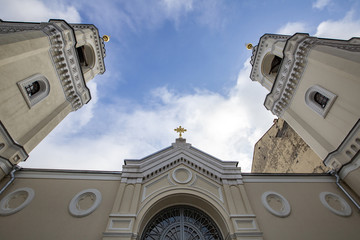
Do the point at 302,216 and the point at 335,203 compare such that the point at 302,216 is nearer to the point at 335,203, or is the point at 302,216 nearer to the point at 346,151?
the point at 335,203

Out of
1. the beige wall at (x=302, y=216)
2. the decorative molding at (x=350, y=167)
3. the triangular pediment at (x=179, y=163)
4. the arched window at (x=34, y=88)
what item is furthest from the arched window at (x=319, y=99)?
the arched window at (x=34, y=88)

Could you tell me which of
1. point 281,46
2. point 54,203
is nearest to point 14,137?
point 54,203

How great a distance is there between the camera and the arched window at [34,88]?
9.97 metres

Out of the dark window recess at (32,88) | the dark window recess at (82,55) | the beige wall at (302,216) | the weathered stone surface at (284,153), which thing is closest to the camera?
the beige wall at (302,216)

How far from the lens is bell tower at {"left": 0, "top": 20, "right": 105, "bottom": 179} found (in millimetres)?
8820

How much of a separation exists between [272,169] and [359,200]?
11.4m

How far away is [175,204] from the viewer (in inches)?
356

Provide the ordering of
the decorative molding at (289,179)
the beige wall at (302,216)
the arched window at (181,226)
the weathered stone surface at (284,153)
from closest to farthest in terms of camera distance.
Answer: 1. the beige wall at (302,216)
2. the arched window at (181,226)
3. the decorative molding at (289,179)
4. the weathered stone surface at (284,153)

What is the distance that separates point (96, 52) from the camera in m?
18.4

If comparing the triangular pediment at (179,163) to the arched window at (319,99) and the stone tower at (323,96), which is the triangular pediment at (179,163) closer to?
the stone tower at (323,96)

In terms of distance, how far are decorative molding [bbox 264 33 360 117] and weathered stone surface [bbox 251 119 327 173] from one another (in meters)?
3.81

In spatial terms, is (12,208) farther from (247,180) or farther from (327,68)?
(327,68)

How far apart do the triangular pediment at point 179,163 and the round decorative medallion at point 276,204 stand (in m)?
1.60

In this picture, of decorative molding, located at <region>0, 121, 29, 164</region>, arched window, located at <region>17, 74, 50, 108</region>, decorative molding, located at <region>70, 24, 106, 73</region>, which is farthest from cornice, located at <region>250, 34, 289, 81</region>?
decorative molding, located at <region>0, 121, 29, 164</region>
